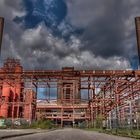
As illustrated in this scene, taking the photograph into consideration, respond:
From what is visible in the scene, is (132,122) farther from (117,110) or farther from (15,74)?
(15,74)

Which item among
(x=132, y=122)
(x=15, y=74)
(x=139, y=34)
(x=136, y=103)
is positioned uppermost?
(x=15, y=74)

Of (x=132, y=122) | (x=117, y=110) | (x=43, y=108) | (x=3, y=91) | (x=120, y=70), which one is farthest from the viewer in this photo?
(x=43, y=108)

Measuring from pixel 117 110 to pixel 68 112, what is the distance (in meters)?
62.4

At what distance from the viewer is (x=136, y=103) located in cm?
2442

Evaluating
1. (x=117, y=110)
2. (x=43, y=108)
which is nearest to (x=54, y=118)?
(x=43, y=108)

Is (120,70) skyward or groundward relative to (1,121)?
skyward

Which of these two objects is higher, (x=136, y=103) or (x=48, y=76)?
(x=48, y=76)

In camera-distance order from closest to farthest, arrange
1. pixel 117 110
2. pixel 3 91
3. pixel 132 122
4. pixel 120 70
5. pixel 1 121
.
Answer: pixel 132 122 < pixel 117 110 < pixel 120 70 < pixel 1 121 < pixel 3 91

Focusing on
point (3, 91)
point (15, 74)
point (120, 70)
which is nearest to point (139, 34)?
point (120, 70)

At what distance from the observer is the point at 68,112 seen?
90.9 metres

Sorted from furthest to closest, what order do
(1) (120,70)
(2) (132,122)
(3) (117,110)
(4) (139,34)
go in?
1. (1) (120,70)
2. (3) (117,110)
3. (2) (132,122)
4. (4) (139,34)

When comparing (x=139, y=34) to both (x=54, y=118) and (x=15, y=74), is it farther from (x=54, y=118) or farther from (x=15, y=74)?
(x=54, y=118)

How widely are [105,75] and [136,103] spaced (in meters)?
21.9

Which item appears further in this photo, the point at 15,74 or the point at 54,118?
the point at 54,118
